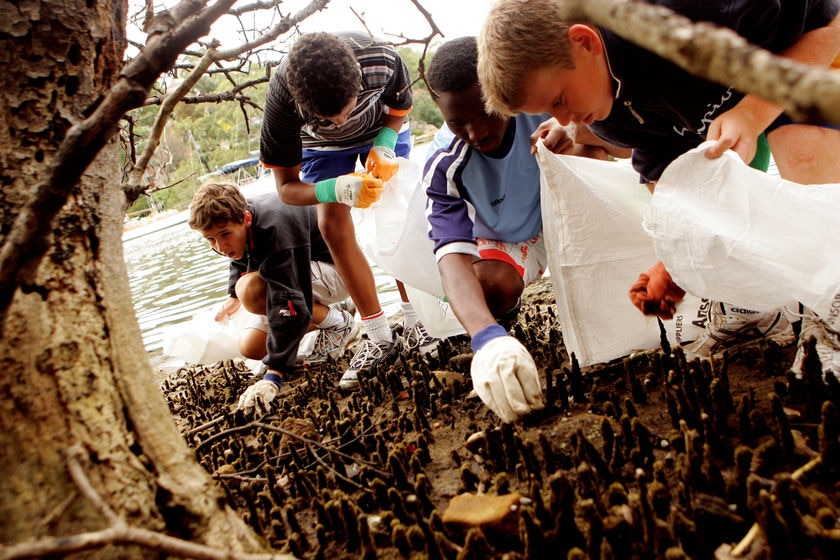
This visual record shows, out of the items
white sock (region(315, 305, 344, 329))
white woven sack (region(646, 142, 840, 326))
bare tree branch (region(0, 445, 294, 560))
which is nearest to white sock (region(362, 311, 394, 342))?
white sock (region(315, 305, 344, 329))

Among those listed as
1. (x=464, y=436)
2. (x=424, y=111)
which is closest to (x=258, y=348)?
(x=464, y=436)

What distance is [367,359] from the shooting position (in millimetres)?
3744

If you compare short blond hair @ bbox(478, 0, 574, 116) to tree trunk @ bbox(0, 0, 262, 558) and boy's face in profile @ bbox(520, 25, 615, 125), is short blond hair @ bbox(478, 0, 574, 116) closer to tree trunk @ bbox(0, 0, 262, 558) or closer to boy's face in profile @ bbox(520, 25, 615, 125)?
boy's face in profile @ bbox(520, 25, 615, 125)

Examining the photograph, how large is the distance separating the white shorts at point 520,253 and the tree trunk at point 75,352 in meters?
2.13

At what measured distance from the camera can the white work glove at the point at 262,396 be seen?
3539 millimetres

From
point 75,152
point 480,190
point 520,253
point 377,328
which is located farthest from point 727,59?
point 377,328

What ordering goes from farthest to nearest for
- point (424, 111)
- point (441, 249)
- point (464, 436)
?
point (424, 111)
point (441, 249)
point (464, 436)

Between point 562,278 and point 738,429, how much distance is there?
41.1 inches

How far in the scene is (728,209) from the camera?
1757mm

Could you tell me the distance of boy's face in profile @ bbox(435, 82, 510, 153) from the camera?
251 cm

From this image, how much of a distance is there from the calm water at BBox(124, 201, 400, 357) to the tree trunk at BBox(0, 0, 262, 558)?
3317 millimetres

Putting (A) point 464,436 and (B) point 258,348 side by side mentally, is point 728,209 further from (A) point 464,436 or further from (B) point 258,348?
(B) point 258,348

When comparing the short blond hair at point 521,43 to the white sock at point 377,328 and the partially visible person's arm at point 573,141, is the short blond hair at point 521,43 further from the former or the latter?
the white sock at point 377,328

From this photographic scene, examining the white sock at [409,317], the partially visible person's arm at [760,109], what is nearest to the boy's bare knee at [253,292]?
the white sock at [409,317]
